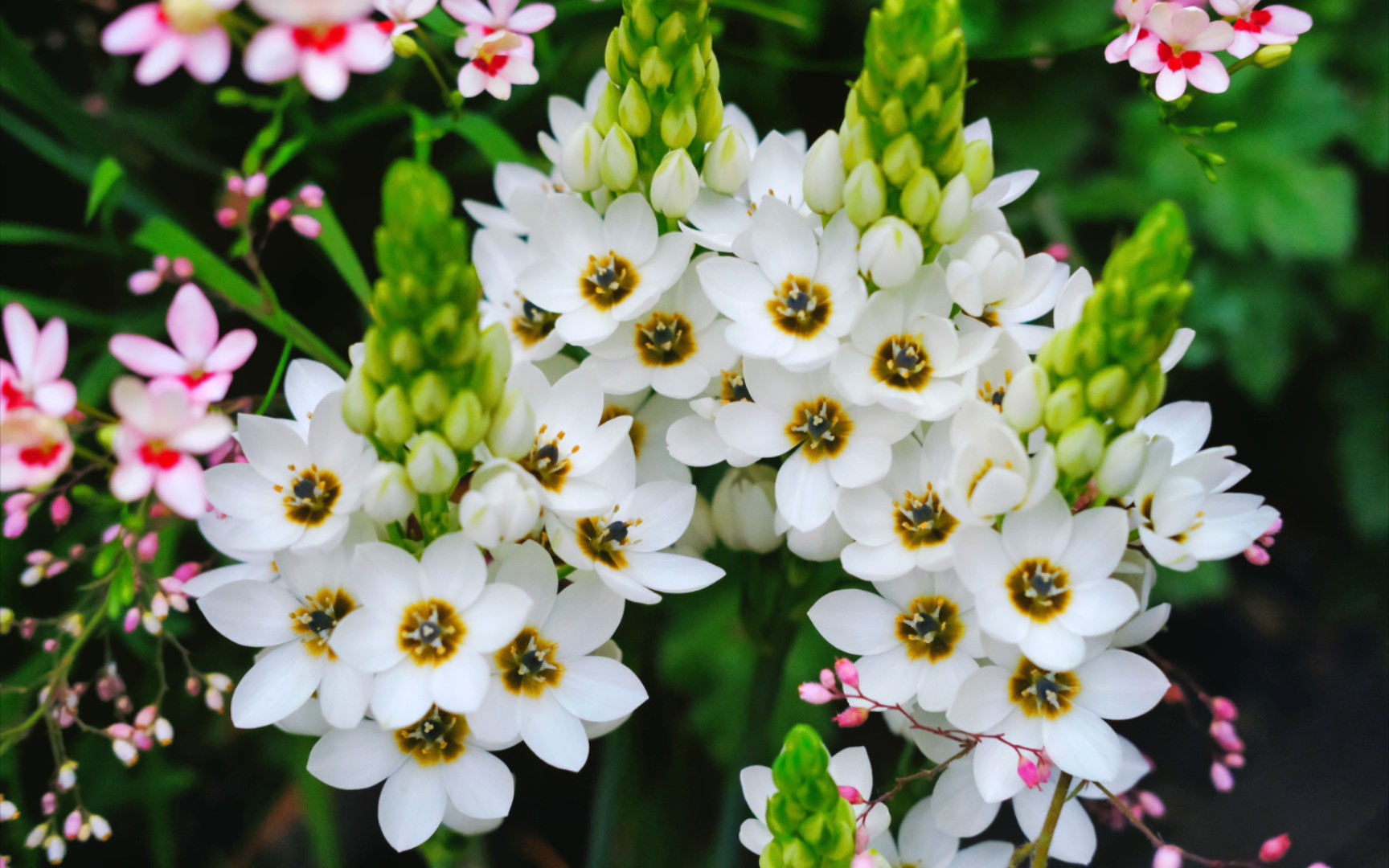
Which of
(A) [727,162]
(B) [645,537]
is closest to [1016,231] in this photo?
(A) [727,162]

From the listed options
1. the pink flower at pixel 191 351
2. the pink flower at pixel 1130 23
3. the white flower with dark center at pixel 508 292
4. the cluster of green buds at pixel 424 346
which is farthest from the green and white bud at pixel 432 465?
the pink flower at pixel 1130 23

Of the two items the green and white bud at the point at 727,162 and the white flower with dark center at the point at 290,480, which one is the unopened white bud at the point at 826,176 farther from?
the white flower with dark center at the point at 290,480

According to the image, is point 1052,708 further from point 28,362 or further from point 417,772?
point 28,362

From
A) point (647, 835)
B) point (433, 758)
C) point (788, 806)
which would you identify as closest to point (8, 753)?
point (433, 758)

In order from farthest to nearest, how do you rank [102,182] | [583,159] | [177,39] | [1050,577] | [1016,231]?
[1016,231] < [102,182] < [583,159] < [1050,577] < [177,39]

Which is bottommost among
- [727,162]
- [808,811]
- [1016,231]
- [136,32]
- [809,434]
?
[1016,231]
